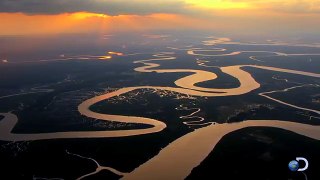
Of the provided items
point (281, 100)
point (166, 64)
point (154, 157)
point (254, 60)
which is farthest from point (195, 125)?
point (254, 60)

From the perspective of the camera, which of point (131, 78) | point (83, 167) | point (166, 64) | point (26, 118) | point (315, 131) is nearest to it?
point (83, 167)

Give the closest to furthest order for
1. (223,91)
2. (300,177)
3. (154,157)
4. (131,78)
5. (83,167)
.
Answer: (300,177)
(83,167)
(154,157)
(223,91)
(131,78)

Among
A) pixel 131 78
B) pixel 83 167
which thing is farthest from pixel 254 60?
pixel 83 167

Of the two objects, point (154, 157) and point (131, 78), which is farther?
point (131, 78)

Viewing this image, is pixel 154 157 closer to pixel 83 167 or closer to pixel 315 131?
pixel 83 167

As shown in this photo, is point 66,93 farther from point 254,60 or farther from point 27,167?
point 254,60

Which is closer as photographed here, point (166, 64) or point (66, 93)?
point (66, 93)

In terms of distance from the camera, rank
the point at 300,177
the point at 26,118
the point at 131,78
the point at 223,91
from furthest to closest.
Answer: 1. the point at 131,78
2. the point at 223,91
3. the point at 26,118
4. the point at 300,177

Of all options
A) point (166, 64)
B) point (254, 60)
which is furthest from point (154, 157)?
point (254, 60)

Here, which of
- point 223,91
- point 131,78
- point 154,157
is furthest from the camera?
point 131,78
